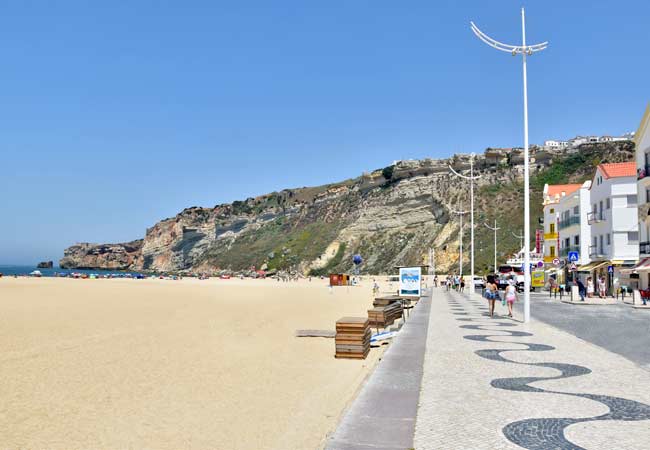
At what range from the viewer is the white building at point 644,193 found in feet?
125

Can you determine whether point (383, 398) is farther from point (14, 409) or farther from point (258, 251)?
point (258, 251)

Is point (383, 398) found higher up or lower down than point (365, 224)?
lower down

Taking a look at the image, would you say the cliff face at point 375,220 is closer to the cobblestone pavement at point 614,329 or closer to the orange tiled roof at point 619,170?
the orange tiled roof at point 619,170

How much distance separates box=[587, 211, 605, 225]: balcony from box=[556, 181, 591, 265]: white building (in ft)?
4.33

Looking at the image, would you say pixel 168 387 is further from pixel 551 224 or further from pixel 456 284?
pixel 551 224

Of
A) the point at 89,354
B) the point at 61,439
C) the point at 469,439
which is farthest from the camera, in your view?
the point at 89,354

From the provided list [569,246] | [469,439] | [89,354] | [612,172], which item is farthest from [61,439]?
[569,246]

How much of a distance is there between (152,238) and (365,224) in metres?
92.9

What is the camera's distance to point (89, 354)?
1323 centimetres

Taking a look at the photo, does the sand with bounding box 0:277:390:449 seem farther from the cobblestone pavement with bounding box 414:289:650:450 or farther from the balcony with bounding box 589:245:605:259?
the balcony with bounding box 589:245:605:259

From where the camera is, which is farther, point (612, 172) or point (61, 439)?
point (612, 172)

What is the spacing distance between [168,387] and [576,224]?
49519 mm

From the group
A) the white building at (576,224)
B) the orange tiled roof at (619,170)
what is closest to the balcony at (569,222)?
the white building at (576,224)

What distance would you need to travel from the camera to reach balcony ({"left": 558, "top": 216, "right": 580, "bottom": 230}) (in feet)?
170
